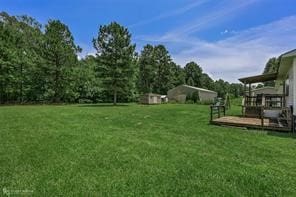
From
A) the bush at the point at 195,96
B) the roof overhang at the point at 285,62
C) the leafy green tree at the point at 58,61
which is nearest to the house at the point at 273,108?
the roof overhang at the point at 285,62

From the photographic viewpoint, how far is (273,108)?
10984 mm

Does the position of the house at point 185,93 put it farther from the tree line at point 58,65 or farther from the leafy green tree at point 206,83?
the leafy green tree at point 206,83

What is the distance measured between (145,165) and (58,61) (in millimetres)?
27118

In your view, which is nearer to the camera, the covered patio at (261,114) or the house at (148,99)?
the covered patio at (261,114)

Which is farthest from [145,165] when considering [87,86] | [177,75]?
[177,75]

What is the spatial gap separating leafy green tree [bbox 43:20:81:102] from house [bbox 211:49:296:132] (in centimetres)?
2167

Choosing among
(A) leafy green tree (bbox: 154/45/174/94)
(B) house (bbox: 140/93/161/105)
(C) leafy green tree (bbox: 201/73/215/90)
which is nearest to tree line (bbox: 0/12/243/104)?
(B) house (bbox: 140/93/161/105)

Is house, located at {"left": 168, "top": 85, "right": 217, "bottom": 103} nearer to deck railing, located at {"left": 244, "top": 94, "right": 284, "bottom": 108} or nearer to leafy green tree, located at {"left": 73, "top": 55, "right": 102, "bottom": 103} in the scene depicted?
leafy green tree, located at {"left": 73, "top": 55, "right": 102, "bottom": 103}

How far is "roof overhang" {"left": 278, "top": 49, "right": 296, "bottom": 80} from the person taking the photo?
9561 millimetres

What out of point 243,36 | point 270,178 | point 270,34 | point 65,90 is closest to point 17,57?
point 65,90

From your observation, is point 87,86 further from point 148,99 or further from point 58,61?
point 148,99

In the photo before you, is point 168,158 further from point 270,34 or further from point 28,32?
point 28,32

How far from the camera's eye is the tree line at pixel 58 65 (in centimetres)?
2623

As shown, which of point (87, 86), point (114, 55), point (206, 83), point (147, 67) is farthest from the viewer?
point (206, 83)
